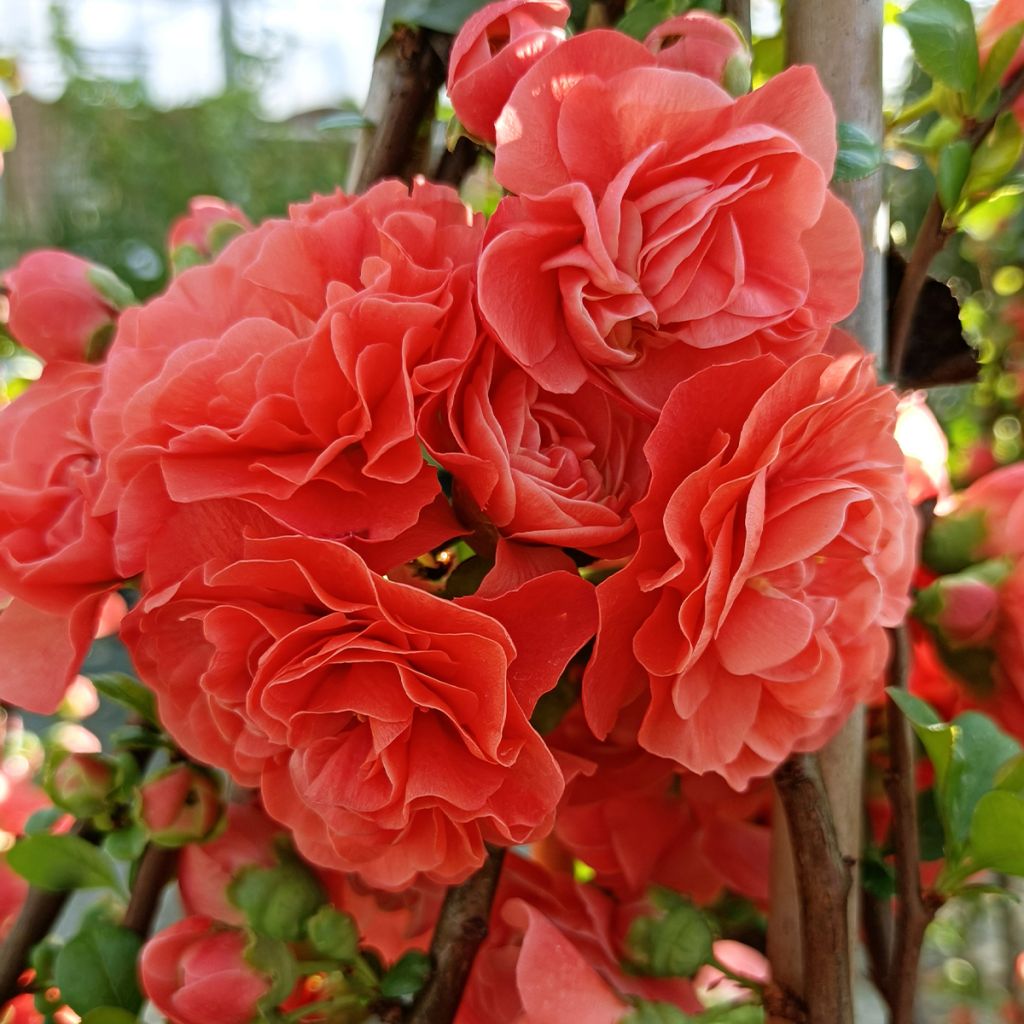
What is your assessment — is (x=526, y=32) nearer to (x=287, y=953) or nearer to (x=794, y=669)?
(x=794, y=669)

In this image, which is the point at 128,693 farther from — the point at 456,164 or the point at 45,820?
the point at 456,164

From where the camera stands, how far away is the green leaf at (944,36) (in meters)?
0.35

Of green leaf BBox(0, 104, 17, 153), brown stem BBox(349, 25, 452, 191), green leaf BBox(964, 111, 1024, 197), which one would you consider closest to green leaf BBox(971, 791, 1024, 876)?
green leaf BBox(964, 111, 1024, 197)

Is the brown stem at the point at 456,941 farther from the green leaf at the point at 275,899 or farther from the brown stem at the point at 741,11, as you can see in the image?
the brown stem at the point at 741,11

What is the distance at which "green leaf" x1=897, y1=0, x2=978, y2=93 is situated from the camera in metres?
0.35

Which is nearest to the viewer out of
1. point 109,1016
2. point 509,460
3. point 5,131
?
point 509,460

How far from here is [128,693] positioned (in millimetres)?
382

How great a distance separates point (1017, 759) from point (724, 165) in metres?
0.22

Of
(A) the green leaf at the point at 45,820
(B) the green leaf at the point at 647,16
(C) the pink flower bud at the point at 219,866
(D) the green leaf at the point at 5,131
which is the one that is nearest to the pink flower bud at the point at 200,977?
(C) the pink flower bud at the point at 219,866

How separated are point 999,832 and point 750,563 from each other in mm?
144

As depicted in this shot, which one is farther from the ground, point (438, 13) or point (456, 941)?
point (438, 13)

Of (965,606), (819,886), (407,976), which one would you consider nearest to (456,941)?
(407,976)

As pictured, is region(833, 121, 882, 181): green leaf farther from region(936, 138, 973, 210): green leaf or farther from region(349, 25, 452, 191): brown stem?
region(349, 25, 452, 191): brown stem

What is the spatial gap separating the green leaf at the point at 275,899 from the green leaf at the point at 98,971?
0.06 meters
